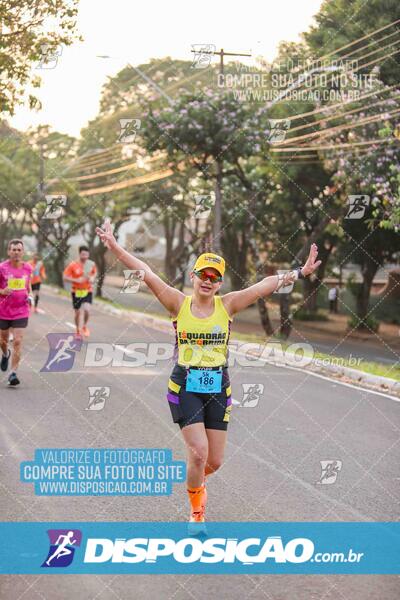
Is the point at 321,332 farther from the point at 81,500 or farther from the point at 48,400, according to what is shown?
the point at 81,500

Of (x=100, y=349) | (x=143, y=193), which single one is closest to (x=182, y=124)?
(x=100, y=349)

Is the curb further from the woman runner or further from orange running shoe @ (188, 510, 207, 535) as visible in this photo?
orange running shoe @ (188, 510, 207, 535)

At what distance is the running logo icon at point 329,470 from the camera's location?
30.6ft

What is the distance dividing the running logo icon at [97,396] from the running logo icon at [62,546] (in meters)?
5.94

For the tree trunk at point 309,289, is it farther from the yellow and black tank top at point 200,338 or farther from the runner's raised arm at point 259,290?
the yellow and black tank top at point 200,338

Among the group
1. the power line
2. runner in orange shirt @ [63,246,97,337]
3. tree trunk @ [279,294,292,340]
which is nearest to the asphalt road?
runner in orange shirt @ [63,246,97,337]

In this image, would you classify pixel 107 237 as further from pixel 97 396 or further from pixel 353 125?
pixel 353 125

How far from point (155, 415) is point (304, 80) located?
1903cm

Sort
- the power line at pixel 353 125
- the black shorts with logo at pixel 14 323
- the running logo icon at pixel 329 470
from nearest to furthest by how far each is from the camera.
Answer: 1. the running logo icon at pixel 329 470
2. the black shorts with logo at pixel 14 323
3. the power line at pixel 353 125

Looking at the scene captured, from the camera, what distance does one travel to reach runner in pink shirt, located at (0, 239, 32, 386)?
1436 cm

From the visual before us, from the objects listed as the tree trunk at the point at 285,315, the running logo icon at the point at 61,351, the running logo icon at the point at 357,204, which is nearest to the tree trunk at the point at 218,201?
the tree trunk at the point at 285,315

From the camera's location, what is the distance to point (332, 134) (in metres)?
28.6

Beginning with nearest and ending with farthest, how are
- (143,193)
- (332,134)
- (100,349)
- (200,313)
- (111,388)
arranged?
1. (200,313)
2. (111,388)
3. (100,349)
4. (332,134)
5. (143,193)

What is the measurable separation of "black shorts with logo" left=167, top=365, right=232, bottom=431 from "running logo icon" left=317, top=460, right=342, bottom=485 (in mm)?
2106
